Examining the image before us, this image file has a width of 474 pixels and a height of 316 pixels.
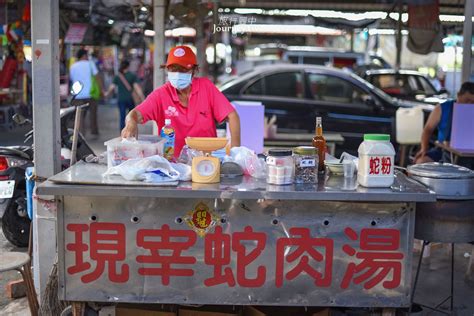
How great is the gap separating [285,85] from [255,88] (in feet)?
1.66

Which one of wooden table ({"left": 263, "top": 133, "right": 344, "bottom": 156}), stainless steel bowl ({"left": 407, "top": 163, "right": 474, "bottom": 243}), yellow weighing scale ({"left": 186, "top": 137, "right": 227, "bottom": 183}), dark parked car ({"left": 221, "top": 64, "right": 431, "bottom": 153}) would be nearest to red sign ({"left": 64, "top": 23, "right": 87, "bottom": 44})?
dark parked car ({"left": 221, "top": 64, "right": 431, "bottom": 153})

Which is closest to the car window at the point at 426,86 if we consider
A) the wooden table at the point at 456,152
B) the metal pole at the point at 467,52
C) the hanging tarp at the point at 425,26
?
the hanging tarp at the point at 425,26

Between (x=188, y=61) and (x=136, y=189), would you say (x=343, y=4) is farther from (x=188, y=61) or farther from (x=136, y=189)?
(x=136, y=189)

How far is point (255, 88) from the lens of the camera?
33.8ft

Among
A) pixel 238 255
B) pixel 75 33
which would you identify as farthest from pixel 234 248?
pixel 75 33

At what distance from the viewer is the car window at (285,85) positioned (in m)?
10.4

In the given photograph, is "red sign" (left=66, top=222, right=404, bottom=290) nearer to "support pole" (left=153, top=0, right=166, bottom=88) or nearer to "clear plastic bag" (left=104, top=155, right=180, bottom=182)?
"clear plastic bag" (left=104, top=155, right=180, bottom=182)

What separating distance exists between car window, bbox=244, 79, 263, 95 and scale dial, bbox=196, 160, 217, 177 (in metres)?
6.82

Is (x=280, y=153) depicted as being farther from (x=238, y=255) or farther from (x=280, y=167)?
(x=238, y=255)

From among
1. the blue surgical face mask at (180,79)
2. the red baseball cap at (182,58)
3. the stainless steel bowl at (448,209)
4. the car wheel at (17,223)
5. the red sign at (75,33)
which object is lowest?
the car wheel at (17,223)

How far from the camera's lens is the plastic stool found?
13.1ft

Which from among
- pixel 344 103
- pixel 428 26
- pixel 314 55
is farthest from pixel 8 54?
pixel 314 55

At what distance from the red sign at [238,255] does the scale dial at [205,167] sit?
0.30 m

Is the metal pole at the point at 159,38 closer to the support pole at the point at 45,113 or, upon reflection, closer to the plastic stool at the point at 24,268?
the support pole at the point at 45,113
